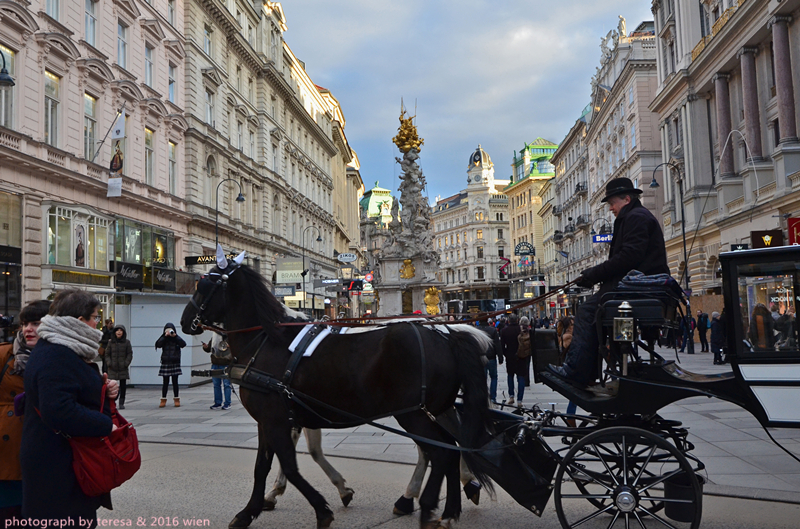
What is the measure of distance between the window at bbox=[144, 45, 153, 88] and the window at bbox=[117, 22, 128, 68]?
1.91 metres

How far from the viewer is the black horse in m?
5.61

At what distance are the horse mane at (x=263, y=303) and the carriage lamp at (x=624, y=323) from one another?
3.04m

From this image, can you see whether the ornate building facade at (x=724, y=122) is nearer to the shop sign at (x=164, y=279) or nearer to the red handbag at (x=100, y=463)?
the shop sign at (x=164, y=279)

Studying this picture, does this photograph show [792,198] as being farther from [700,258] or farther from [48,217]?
[48,217]

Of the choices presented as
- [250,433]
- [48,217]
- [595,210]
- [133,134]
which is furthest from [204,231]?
[595,210]

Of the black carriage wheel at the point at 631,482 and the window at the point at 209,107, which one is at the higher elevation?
the window at the point at 209,107

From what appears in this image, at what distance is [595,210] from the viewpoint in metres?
64.9

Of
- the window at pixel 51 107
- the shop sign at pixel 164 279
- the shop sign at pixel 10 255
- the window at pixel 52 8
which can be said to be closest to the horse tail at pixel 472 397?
the shop sign at pixel 10 255

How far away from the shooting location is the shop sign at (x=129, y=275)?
89.1 ft

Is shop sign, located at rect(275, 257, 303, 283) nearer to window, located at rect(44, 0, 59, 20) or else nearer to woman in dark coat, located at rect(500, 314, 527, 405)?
window, located at rect(44, 0, 59, 20)

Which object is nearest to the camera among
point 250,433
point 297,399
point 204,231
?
point 297,399

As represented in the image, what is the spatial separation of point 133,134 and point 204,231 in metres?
8.75

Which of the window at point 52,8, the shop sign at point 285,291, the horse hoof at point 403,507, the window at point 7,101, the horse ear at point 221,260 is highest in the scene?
the window at point 52,8

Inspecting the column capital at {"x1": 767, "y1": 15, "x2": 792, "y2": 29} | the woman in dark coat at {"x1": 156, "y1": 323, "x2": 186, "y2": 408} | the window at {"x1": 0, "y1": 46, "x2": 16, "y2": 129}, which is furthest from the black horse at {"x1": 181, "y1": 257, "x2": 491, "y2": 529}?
the column capital at {"x1": 767, "y1": 15, "x2": 792, "y2": 29}
